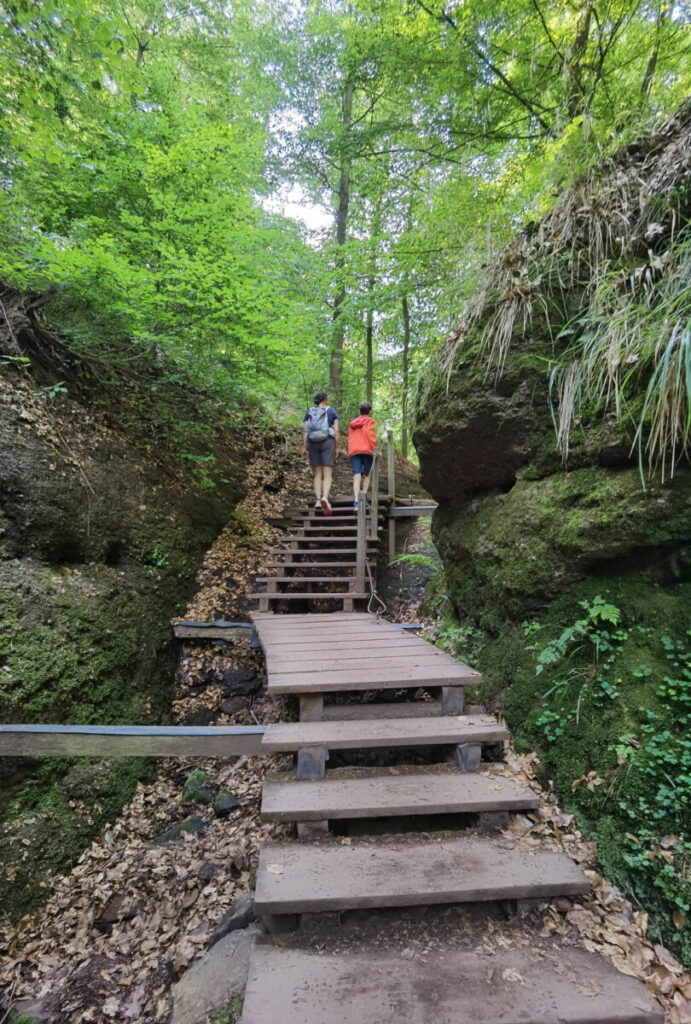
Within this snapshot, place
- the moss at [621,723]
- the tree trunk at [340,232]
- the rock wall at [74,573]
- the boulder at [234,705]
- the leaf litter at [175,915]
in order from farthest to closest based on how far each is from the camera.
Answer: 1. the tree trunk at [340,232]
2. the boulder at [234,705]
3. the rock wall at [74,573]
4. the moss at [621,723]
5. the leaf litter at [175,915]

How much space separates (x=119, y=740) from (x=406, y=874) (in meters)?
1.89

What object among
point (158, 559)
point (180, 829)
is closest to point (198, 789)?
point (180, 829)

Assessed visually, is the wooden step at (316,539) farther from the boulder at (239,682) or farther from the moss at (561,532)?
the moss at (561,532)

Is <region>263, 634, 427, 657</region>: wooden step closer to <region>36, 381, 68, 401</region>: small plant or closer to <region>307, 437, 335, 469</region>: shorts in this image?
<region>36, 381, 68, 401</region>: small plant

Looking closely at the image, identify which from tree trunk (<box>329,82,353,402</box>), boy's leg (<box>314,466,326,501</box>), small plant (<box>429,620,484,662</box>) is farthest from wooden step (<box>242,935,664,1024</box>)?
tree trunk (<box>329,82,353,402</box>)

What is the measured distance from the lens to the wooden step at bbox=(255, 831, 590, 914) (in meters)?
1.80

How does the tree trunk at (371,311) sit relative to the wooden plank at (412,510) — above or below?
above

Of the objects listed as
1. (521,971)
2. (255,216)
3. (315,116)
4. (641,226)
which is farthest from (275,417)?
(521,971)

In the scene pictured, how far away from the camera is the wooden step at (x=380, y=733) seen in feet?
8.20

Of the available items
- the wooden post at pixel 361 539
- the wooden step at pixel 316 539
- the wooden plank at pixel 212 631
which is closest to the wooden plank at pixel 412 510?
the wooden step at pixel 316 539

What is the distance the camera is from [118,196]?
231 inches

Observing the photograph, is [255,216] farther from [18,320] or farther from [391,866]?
[391,866]

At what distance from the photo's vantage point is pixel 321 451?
7660 mm

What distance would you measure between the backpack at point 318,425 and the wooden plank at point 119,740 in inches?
212
